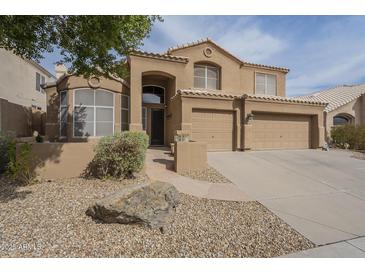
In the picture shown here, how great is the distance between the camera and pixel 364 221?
15.9 feet

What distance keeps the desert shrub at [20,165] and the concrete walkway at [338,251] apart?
7.16 m

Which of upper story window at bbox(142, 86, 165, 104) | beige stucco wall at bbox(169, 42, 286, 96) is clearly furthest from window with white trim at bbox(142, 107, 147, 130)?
beige stucco wall at bbox(169, 42, 286, 96)

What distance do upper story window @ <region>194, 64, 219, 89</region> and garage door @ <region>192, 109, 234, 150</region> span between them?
3.29m

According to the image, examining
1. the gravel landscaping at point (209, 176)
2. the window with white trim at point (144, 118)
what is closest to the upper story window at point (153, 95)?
the window with white trim at point (144, 118)

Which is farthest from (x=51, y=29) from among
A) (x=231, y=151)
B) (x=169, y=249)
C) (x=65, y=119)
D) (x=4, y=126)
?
(x=4, y=126)

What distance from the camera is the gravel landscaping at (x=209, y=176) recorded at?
7489 mm

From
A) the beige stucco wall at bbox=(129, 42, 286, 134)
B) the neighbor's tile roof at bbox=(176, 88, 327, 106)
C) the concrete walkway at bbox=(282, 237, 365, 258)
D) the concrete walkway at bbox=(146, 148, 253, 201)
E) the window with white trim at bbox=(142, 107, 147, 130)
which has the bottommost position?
the concrete walkway at bbox=(282, 237, 365, 258)

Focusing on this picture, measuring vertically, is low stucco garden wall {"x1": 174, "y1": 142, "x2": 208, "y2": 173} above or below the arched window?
below

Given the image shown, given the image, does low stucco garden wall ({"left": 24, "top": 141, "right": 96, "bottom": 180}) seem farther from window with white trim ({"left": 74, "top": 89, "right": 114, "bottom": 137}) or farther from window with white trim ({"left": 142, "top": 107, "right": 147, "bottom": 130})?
window with white trim ({"left": 142, "top": 107, "right": 147, "bottom": 130})

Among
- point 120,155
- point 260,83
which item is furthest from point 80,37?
point 260,83

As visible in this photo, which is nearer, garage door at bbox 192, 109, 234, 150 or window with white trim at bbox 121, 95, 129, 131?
garage door at bbox 192, 109, 234, 150

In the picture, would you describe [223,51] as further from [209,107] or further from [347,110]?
[347,110]

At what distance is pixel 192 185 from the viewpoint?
6895 millimetres

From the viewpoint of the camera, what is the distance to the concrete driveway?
15.0 feet
